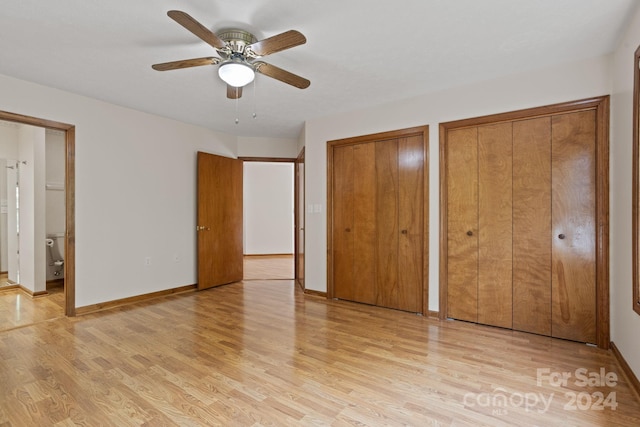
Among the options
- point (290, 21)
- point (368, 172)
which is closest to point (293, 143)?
point (368, 172)

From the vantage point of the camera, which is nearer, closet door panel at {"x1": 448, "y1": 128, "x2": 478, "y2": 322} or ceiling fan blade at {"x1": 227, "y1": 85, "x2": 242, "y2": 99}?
ceiling fan blade at {"x1": 227, "y1": 85, "x2": 242, "y2": 99}

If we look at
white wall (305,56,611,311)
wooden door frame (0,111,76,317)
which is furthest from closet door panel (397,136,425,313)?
wooden door frame (0,111,76,317)

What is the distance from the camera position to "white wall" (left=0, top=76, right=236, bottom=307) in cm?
339

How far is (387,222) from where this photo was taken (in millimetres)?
3689

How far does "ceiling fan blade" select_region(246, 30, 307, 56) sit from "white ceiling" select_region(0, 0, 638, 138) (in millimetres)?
217

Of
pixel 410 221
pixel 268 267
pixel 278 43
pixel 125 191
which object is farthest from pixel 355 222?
pixel 268 267

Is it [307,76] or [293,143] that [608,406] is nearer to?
[307,76]

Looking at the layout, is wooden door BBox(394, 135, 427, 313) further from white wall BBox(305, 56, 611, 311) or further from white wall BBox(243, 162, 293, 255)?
white wall BBox(243, 162, 293, 255)

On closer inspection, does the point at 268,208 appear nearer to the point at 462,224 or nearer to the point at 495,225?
the point at 462,224

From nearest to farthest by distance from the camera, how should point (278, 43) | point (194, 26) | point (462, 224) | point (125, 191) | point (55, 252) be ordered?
point (194, 26) < point (278, 43) < point (462, 224) < point (125, 191) < point (55, 252)

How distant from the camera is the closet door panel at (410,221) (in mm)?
3451

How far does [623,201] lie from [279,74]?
270cm

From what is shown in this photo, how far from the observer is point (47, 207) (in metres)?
4.84

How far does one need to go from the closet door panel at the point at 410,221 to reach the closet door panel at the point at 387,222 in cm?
5
